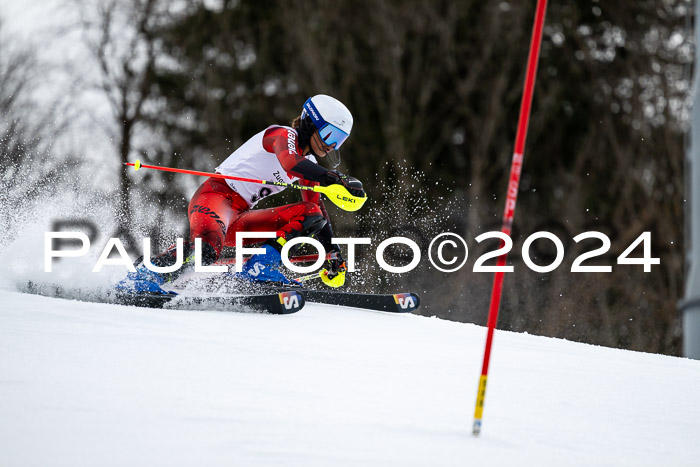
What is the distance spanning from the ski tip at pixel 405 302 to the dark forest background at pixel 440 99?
23.3 ft

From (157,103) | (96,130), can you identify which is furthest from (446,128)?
(96,130)

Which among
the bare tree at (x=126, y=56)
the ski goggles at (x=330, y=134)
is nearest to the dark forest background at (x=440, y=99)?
the bare tree at (x=126, y=56)

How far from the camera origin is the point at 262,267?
564 cm

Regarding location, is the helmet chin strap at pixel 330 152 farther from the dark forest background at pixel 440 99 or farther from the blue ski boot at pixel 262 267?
the dark forest background at pixel 440 99

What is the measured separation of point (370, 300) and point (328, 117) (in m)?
1.41

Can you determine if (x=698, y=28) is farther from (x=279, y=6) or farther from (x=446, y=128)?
(x=279, y=6)

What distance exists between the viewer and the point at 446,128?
15047 millimetres

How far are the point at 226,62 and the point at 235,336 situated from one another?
12.2 m

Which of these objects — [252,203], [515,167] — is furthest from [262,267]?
[515,167]

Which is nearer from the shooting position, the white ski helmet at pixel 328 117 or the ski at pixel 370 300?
the white ski helmet at pixel 328 117

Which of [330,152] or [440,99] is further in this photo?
[440,99]

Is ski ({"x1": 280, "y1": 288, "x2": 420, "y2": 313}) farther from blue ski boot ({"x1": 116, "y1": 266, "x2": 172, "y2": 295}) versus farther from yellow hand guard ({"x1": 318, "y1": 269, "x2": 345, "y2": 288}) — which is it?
blue ski boot ({"x1": 116, "y1": 266, "x2": 172, "y2": 295})

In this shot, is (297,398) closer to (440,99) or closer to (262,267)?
(262,267)

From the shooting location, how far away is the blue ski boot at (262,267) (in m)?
5.61
